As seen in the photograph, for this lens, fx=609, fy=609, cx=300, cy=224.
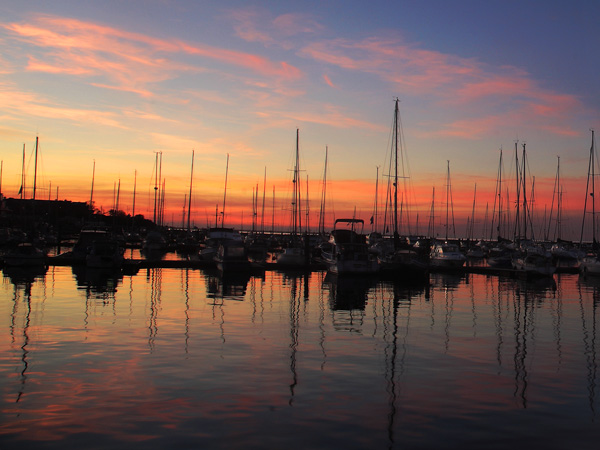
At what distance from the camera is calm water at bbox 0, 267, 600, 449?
11.5 m

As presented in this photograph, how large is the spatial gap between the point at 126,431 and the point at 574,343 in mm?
16825

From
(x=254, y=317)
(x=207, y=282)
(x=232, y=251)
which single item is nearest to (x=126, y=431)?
(x=254, y=317)

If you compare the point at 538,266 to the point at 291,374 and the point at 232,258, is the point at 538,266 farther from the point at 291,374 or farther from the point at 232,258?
the point at 291,374

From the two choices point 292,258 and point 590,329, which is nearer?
point 590,329

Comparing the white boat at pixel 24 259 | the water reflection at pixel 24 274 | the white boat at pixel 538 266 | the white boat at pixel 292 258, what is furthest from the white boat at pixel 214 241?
the white boat at pixel 538 266

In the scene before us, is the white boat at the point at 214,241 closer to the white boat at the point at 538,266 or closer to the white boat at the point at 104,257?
the white boat at the point at 104,257

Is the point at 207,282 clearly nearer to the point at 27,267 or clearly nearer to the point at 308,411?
the point at 27,267

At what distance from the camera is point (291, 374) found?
16.2m

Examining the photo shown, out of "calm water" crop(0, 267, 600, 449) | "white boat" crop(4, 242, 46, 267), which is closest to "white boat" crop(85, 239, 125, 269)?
"white boat" crop(4, 242, 46, 267)

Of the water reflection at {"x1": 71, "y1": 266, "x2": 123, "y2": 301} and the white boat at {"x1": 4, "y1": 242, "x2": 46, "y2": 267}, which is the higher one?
the white boat at {"x1": 4, "y1": 242, "x2": 46, "y2": 267}

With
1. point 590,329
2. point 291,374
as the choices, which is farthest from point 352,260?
point 291,374

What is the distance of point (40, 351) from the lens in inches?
722

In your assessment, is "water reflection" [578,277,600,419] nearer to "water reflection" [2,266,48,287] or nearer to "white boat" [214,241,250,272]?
"white boat" [214,241,250,272]

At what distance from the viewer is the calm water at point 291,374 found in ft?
37.8
